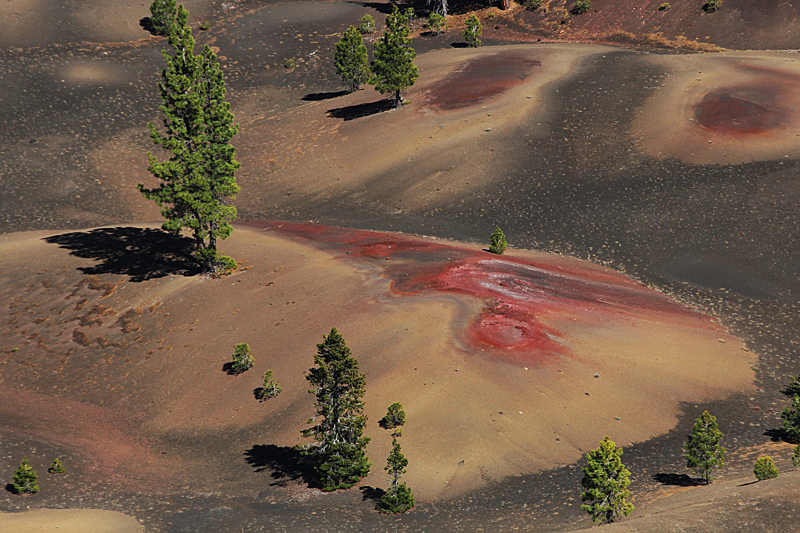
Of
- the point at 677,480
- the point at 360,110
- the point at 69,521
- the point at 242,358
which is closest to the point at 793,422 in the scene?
the point at 677,480

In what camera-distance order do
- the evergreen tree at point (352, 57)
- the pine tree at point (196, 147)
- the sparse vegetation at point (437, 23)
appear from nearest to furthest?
the pine tree at point (196, 147)
the evergreen tree at point (352, 57)
the sparse vegetation at point (437, 23)

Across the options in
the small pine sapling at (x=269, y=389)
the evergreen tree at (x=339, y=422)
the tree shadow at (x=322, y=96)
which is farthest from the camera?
the tree shadow at (x=322, y=96)

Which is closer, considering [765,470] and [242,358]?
[765,470]

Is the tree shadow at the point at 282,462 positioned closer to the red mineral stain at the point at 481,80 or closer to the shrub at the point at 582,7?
the red mineral stain at the point at 481,80

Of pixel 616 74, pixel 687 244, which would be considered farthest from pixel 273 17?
pixel 687 244

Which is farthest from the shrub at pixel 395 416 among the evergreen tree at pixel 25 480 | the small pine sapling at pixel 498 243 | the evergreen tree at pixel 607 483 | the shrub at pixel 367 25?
the shrub at pixel 367 25

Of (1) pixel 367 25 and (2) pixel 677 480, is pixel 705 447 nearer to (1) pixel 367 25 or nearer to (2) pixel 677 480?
(2) pixel 677 480

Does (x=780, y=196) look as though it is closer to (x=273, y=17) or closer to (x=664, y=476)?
(x=664, y=476)
